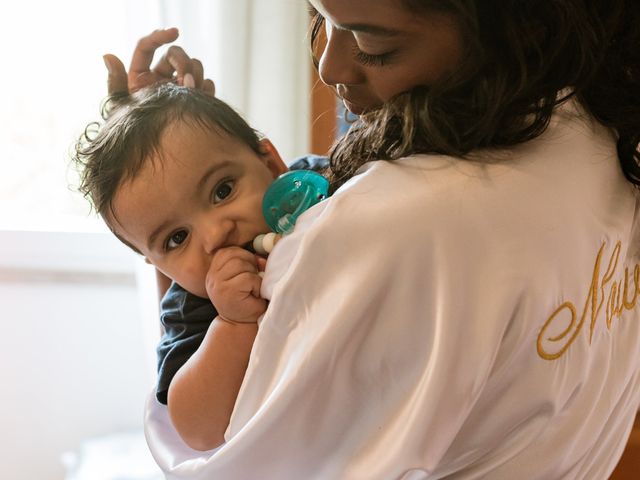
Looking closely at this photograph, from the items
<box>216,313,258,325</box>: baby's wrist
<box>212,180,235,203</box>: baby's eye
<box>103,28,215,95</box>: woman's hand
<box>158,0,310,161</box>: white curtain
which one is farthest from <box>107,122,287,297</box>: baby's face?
<box>158,0,310,161</box>: white curtain

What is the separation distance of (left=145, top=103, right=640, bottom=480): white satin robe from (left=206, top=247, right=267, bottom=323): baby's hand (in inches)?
3.0

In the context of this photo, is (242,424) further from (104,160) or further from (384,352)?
(104,160)

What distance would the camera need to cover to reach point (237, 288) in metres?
0.84

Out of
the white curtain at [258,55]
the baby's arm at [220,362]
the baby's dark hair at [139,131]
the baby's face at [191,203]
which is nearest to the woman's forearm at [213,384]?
the baby's arm at [220,362]

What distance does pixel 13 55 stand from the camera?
6.20 feet

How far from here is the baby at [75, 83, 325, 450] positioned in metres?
0.87

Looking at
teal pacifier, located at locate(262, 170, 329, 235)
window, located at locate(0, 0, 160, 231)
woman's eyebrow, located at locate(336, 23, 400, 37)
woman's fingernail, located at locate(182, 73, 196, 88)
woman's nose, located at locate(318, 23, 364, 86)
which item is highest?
woman's eyebrow, located at locate(336, 23, 400, 37)

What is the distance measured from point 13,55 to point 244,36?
1.94 ft

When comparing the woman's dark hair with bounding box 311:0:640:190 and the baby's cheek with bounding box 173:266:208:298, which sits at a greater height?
the woman's dark hair with bounding box 311:0:640:190

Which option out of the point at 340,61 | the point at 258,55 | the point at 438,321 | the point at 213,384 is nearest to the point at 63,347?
the point at 258,55

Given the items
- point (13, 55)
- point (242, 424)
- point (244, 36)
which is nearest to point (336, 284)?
point (242, 424)

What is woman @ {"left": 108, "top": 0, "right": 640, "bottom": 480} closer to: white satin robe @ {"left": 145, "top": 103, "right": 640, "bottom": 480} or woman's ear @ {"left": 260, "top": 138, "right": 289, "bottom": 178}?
white satin robe @ {"left": 145, "top": 103, "right": 640, "bottom": 480}

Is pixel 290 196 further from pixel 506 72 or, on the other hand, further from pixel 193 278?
pixel 506 72

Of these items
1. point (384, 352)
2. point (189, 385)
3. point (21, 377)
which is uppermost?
point (384, 352)
